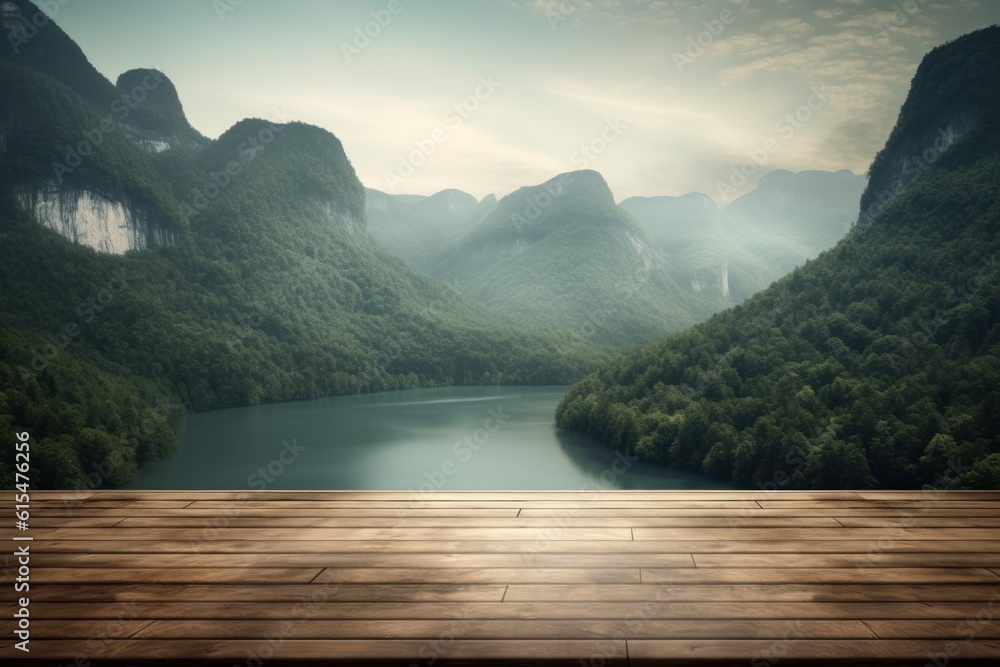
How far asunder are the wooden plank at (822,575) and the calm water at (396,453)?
15460 mm

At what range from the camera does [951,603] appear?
6.27ft

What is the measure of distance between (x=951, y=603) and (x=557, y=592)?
3.71ft

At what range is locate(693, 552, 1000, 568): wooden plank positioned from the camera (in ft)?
7.35

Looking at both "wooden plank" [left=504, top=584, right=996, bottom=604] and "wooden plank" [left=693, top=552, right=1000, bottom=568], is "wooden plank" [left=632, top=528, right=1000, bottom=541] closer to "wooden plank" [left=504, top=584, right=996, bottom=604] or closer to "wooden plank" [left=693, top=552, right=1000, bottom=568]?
"wooden plank" [left=693, top=552, right=1000, bottom=568]

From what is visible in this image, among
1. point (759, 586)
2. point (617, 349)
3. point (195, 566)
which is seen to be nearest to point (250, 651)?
point (195, 566)

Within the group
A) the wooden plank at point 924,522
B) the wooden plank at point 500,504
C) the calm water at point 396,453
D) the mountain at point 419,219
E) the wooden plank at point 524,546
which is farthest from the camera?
the mountain at point 419,219

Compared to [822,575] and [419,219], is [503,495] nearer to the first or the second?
[822,575]

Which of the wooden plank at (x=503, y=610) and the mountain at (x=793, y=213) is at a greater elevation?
the mountain at (x=793, y=213)

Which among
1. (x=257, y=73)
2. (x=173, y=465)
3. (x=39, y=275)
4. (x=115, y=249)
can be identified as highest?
(x=257, y=73)

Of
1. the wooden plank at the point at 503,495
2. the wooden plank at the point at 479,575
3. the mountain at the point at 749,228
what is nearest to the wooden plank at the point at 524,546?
the wooden plank at the point at 479,575

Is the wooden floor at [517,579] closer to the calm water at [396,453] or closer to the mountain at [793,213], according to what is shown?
the calm water at [396,453]

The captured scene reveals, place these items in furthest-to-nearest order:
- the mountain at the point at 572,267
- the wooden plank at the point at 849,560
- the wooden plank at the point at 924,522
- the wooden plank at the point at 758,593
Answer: the mountain at the point at 572,267 < the wooden plank at the point at 924,522 < the wooden plank at the point at 849,560 < the wooden plank at the point at 758,593

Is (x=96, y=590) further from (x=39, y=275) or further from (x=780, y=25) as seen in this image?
(x=39, y=275)

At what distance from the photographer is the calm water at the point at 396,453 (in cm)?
2181
